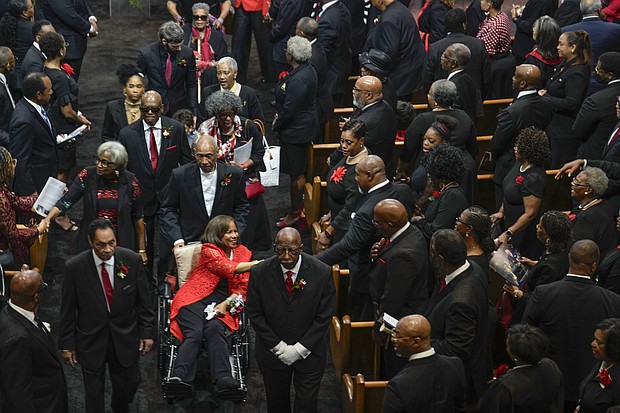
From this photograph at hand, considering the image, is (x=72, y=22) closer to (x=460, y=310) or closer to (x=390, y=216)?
(x=390, y=216)

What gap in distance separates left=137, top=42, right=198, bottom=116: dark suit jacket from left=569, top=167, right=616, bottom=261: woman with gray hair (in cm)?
392

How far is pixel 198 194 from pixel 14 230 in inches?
53.4

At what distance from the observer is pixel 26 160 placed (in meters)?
8.78

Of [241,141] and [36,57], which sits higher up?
[36,57]

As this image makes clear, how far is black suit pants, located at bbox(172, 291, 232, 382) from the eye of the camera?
733 cm

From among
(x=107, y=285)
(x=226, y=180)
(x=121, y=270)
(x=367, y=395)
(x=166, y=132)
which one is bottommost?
(x=367, y=395)

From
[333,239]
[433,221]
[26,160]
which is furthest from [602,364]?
[26,160]

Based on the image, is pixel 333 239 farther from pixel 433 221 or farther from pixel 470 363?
pixel 470 363

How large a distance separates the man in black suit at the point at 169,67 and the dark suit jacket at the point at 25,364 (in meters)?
4.00

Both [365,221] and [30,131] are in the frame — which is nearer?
[365,221]

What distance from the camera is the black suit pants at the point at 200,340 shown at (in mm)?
7332

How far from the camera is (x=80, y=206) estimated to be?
10531 mm

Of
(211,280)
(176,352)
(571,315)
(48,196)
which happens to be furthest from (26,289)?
(571,315)

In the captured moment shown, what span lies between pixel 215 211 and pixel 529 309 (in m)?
2.58
